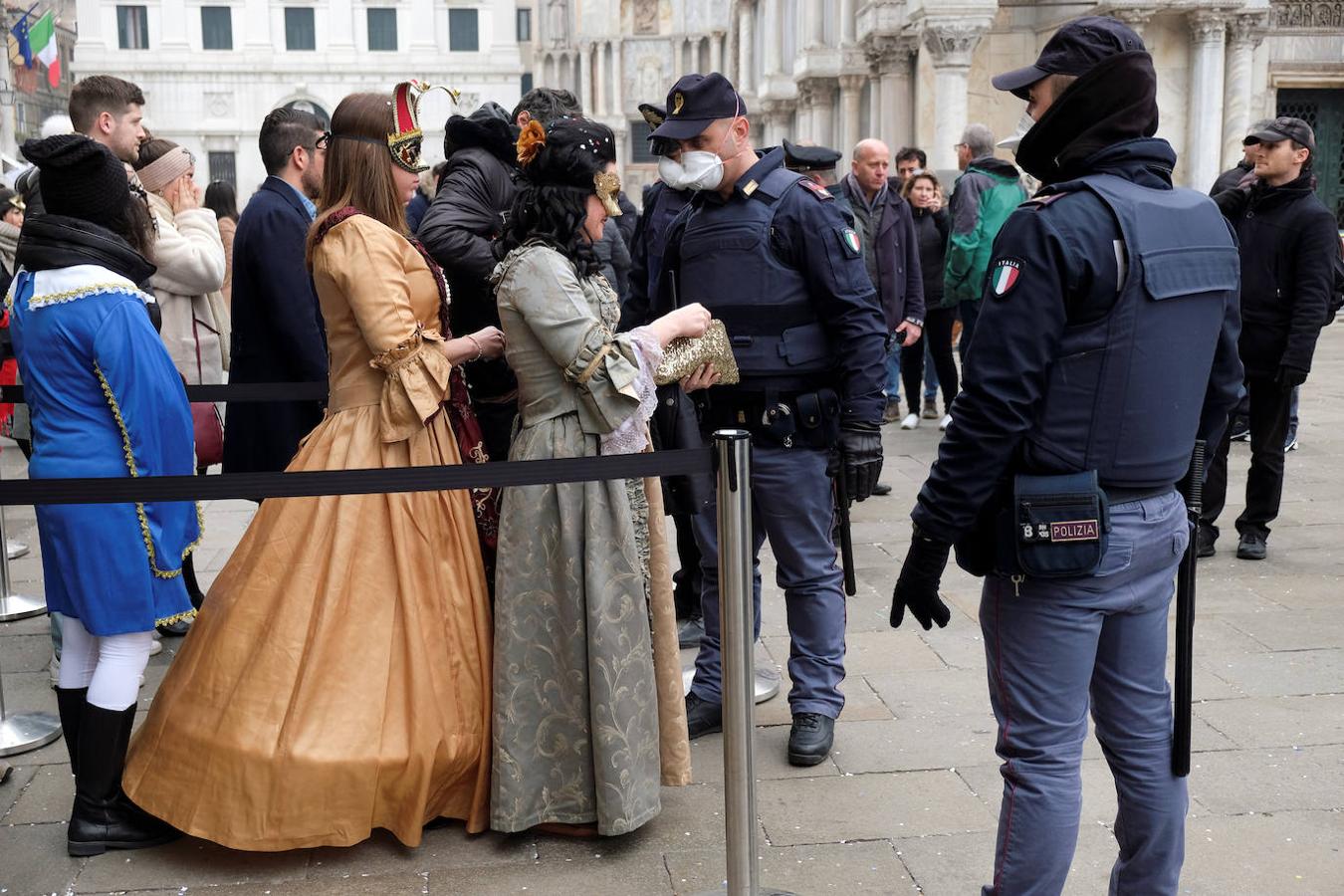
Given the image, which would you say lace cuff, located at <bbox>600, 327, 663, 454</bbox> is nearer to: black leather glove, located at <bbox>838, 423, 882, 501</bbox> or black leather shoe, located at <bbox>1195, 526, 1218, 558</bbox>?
black leather glove, located at <bbox>838, 423, 882, 501</bbox>

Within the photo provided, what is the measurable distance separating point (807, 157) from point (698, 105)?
3434 mm

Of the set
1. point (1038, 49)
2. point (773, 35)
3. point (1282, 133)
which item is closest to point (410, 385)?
point (1282, 133)

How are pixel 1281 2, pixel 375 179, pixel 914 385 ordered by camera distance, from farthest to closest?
1. pixel 1281 2
2. pixel 914 385
3. pixel 375 179

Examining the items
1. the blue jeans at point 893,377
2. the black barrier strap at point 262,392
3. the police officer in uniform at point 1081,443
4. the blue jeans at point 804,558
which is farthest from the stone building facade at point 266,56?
the police officer in uniform at point 1081,443

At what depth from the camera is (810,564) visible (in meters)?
4.29

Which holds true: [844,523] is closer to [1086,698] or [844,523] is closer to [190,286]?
[1086,698]

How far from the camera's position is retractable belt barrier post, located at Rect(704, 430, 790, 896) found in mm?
3084

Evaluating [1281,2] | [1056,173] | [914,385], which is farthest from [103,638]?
[1281,2]

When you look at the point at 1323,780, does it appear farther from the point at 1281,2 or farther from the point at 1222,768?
the point at 1281,2

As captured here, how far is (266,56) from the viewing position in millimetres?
62156

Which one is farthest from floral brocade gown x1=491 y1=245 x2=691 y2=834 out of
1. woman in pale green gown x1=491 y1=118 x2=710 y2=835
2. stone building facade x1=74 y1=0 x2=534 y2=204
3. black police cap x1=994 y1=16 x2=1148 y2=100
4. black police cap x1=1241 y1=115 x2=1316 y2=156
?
stone building facade x1=74 y1=0 x2=534 y2=204

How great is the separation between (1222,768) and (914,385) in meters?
6.71

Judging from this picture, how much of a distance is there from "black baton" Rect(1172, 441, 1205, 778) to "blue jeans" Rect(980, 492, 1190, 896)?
0.03 meters

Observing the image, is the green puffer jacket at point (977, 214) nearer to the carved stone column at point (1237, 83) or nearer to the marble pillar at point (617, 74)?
the carved stone column at point (1237, 83)
